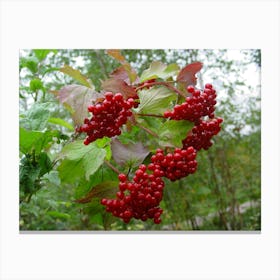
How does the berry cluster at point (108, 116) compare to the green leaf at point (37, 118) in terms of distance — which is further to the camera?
the green leaf at point (37, 118)

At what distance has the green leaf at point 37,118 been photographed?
86cm

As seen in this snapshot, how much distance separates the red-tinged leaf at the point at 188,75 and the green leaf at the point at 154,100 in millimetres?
41

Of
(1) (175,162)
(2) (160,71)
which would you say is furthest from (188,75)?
(1) (175,162)

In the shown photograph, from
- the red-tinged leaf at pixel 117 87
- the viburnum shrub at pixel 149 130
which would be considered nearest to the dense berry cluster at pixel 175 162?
the viburnum shrub at pixel 149 130

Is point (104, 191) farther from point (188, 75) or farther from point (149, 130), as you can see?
point (188, 75)

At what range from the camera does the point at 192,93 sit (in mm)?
782

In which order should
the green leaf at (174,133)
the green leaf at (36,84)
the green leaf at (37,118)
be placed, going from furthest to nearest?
the green leaf at (36,84) → the green leaf at (37,118) → the green leaf at (174,133)

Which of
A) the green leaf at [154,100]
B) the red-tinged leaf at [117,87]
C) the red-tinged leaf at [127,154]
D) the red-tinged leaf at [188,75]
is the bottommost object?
the red-tinged leaf at [127,154]

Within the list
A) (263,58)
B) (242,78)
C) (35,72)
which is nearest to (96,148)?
(35,72)

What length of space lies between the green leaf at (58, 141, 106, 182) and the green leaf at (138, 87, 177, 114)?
12 centimetres

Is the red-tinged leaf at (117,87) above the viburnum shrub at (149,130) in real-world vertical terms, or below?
above

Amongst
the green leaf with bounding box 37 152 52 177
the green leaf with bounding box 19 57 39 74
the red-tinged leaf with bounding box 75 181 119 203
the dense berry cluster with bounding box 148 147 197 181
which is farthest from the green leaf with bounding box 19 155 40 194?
the green leaf with bounding box 19 57 39 74

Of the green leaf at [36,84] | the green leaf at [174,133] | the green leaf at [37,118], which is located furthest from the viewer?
the green leaf at [36,84]

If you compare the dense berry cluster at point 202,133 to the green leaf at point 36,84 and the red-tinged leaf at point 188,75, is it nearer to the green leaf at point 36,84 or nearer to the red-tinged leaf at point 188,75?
the red-tinged leaf at point 188,75
